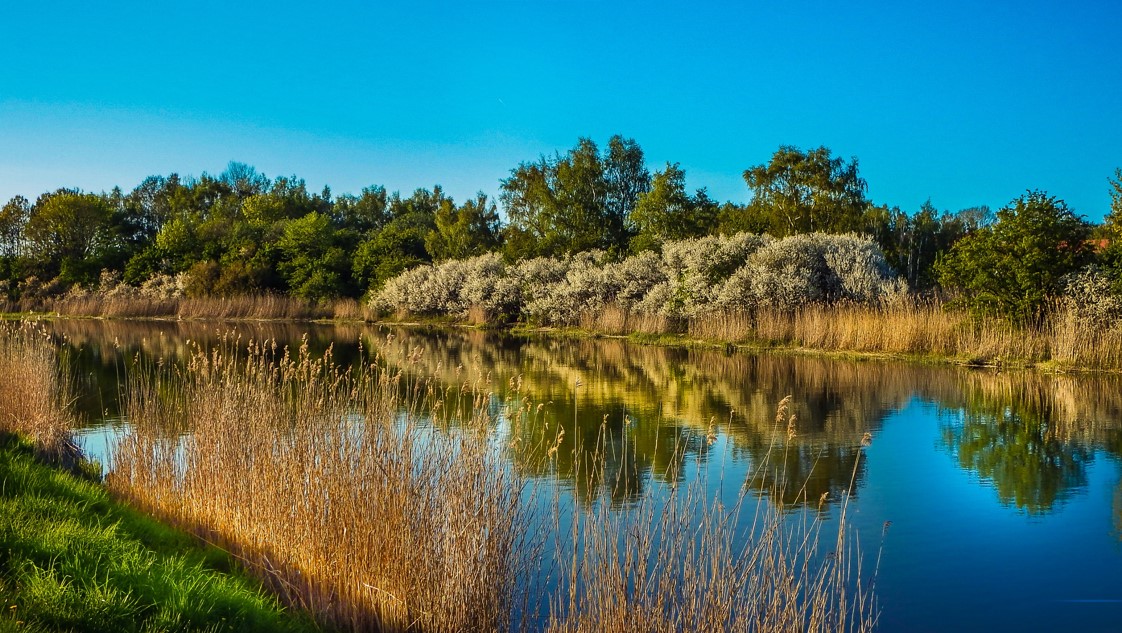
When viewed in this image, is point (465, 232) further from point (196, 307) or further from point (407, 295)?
point (196, 307)

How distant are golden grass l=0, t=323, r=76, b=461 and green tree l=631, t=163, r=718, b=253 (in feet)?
92.1

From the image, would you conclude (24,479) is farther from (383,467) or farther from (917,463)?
(917,463)

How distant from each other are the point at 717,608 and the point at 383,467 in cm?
239

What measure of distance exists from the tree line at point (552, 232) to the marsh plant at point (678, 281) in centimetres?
190

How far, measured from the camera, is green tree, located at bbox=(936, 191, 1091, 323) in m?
19.6

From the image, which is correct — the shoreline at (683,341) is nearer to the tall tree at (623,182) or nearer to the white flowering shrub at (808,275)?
the white flowering shrub at (808,275)

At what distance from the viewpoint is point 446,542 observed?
17.0 feet

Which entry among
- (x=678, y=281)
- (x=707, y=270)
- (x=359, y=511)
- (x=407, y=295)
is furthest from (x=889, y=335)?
(x=407, y=295)

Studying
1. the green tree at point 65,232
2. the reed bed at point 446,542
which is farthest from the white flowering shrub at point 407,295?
the reed bed at point 446,542

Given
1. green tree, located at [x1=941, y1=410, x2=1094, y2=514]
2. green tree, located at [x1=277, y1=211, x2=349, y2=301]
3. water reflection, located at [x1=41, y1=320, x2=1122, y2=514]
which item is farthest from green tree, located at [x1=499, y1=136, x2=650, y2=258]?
green tree, located at [x1=941, y1=410, x2=1094, y2=514]

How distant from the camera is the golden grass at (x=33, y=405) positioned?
9508 millimetres

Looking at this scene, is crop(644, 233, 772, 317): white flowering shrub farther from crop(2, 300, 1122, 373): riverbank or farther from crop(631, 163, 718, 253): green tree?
crop(631, 163, 718, 253): green tree

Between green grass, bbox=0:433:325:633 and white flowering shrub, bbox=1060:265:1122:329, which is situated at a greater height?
white flowering shrub, bbox=1060:265:1122:329

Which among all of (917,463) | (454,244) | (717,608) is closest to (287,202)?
(454,244)
